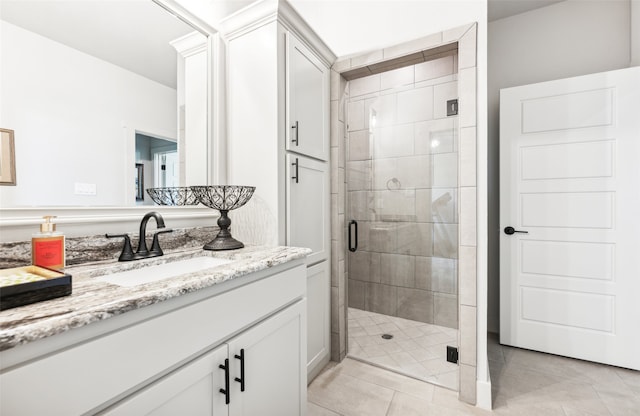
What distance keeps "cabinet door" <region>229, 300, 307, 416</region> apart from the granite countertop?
229 mm

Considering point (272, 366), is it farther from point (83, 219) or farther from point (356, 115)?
point (356, 115)

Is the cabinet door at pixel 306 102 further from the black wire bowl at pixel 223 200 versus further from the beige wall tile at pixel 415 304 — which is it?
the beige wall tile at pixel 415 304

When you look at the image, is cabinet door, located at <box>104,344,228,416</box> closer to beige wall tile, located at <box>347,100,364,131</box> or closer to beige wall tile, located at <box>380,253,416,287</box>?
beige wall tile, located at <box>380,253,416,287</box>

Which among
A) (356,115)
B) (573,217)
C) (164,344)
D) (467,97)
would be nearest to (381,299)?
(573,217)

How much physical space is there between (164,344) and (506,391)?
199cm

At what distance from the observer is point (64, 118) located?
1040mm

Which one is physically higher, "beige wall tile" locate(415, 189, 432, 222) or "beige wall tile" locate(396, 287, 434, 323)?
"beige wall tile" locate(415, 189, 432, 222)

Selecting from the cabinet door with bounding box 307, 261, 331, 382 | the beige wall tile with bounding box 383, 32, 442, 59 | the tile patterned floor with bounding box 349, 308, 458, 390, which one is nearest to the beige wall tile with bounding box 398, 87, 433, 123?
the beige wall tile with bounding box 383, 32, 442, 59

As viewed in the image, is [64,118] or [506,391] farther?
[506,391]

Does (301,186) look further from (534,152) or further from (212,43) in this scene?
(534,152)

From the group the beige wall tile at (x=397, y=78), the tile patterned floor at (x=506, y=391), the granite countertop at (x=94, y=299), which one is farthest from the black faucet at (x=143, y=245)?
the beige wall tile at (x=397, y=78)

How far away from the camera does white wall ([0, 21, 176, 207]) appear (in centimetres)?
93

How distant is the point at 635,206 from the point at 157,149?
298 cm

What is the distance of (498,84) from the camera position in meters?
2.57
